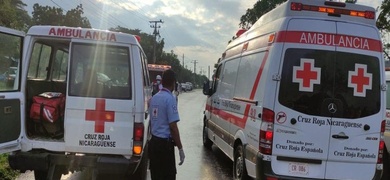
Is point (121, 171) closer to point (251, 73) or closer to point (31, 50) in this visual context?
point (31, 50)

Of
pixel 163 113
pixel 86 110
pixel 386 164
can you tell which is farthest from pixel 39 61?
pixel 386 164

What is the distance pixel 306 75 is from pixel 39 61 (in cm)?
395

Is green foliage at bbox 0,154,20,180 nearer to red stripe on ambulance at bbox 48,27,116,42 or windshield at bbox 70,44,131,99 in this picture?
windshield at bbox 70,44,131,99

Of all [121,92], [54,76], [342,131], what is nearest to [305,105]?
[342,131]

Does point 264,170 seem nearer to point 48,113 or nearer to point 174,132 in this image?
point 174,132

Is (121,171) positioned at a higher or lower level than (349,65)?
lower

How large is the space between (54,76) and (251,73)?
3.45 metres

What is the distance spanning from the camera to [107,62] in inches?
215

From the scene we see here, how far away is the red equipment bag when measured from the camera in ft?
17.7

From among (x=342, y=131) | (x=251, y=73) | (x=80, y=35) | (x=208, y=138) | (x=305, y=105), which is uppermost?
(x=80, y=35)

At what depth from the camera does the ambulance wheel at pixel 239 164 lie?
6.18 metres

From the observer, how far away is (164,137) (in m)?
4.72

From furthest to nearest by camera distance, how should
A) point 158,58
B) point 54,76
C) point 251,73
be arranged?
point 158,58, point 54,76, point 251,73

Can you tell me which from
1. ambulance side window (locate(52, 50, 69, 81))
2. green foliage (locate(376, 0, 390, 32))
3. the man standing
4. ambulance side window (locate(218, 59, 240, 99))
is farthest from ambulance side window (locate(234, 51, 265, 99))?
green foliage (locate(376, 0, 390, 32))
